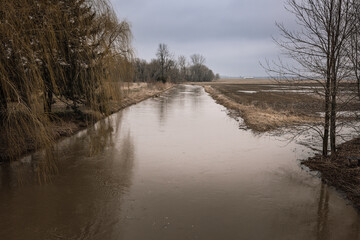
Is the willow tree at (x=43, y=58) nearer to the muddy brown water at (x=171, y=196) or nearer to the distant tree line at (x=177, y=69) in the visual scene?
the muddy brown water at (x=171, y=196)

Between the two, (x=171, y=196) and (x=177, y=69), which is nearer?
(x=171, y=196)

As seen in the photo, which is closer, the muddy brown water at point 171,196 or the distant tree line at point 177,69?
the muddy brown water at point 171,196

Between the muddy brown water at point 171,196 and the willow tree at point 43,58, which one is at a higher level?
the willow tree at point 43,58

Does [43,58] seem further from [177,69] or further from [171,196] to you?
[177,69]

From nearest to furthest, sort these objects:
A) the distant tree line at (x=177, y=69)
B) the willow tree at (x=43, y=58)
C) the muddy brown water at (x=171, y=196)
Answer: the muddy brown water at (x=171, y=196), the willow tree at (x=43, y=58), the distant tree line at (x=177, y=69)

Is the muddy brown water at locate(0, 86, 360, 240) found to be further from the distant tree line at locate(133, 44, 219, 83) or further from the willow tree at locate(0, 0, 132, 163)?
the distant tree line at locate(133, 44, 219, 83)

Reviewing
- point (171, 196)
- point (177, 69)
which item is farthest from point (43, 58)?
point (177, 69)

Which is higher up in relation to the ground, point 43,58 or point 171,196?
point 43,58

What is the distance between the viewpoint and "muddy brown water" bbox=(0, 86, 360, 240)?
14.1ft

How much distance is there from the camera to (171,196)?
5.54m

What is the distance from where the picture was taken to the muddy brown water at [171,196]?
4.29m

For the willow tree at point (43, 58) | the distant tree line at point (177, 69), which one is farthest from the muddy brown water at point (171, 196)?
the distant tree line at point (177, 69)

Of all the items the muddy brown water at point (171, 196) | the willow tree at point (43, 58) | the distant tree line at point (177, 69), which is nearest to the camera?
the muddy brown water at point (171, 196)

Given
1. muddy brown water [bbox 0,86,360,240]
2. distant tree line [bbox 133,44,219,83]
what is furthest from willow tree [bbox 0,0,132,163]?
distant tree line [bbox 133,44,219,83]
